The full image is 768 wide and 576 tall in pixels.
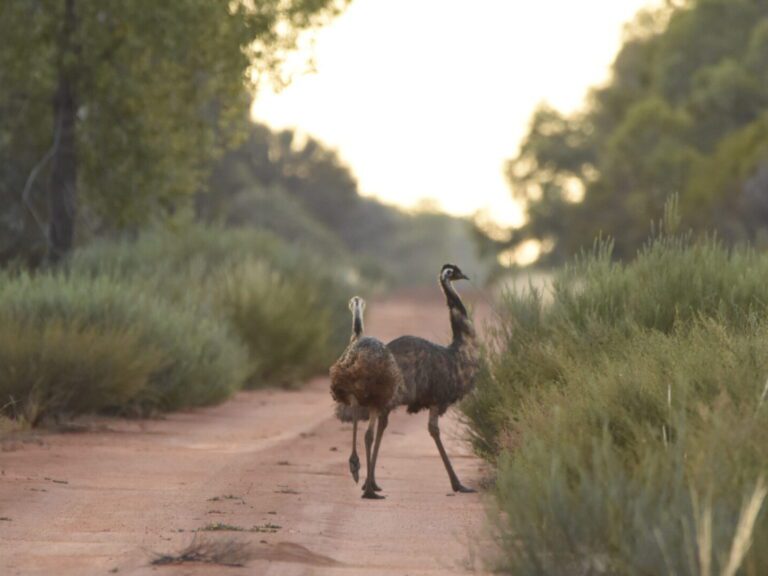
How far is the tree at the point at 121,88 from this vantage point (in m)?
25.9

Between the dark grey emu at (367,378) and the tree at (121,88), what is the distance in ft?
43.3

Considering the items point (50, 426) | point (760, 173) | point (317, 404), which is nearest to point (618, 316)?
point (50, 426)

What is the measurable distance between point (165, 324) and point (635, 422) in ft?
41.3

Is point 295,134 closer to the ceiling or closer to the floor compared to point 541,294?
closer to the ceiling

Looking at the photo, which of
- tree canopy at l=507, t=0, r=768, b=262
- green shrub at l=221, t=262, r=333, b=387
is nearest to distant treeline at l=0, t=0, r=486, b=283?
green shrub at l=221, t=262, r=333, b=387

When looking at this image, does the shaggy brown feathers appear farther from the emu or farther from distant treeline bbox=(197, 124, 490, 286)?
distant treeline bbox=(197, 124, 490, 286)

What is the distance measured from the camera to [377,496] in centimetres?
1309

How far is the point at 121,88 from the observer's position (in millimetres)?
26625

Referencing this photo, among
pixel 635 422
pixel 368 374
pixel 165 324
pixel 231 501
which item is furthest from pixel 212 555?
pixel 165 324

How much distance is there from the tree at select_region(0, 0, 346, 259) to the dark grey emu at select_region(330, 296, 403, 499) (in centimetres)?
1319

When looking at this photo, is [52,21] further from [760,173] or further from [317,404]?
[760,173]

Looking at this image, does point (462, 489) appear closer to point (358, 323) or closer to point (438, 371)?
point (438, 371)

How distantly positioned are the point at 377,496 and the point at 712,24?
2448 inches

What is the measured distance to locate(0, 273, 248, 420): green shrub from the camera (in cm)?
1872
